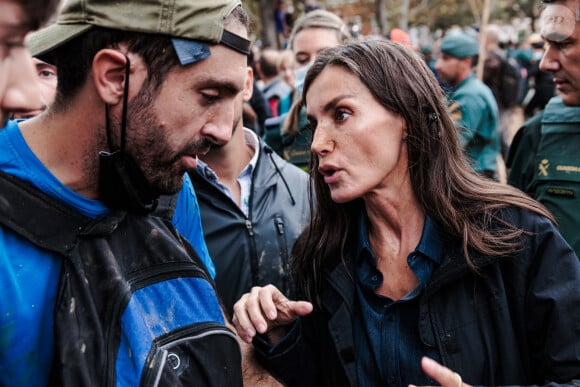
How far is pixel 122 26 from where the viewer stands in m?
1.70

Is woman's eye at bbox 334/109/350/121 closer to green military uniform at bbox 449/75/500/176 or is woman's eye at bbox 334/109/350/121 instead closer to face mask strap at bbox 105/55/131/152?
face mask strap at bbox 105/55/131/152

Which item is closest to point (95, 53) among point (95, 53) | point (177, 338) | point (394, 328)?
point (95, 53)

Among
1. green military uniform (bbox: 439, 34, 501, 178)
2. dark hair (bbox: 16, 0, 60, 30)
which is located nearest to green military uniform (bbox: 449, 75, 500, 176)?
green military uniform (bbox: 439, 34, 501, 178)

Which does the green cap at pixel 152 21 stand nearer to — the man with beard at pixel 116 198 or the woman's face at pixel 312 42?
the man with beard at pixel 116 198

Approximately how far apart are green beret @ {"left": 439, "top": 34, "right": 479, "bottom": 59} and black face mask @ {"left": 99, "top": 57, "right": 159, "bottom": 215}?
601 centimetres

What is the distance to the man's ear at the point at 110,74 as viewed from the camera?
172cm

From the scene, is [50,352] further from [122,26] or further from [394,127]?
[394,127]

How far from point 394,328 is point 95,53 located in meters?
1.40

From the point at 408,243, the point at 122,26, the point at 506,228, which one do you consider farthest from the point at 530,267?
the point at 122,26

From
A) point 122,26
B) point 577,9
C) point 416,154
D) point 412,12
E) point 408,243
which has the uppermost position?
point 122,26

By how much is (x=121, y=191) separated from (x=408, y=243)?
3.79 ft

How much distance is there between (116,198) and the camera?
178 cm

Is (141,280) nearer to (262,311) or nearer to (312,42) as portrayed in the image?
(262,311)

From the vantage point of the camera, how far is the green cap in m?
1.70
